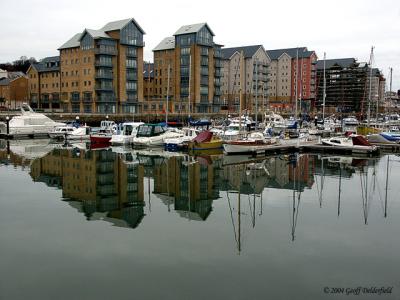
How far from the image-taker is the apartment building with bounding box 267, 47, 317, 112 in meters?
140

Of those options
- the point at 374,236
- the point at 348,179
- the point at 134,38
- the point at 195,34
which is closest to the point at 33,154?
the point at 348,179

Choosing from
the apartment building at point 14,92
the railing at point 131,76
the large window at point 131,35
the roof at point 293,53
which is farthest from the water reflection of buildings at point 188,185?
the roof at point 293,53

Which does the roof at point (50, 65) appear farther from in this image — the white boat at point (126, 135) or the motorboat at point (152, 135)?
the motorboat at point (152, 135)

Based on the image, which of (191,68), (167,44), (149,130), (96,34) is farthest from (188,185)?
(167,44)

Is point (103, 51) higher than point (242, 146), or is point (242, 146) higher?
point (103, 51)

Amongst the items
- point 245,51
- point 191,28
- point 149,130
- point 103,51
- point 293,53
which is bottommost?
point 149,130

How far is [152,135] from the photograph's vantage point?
50500 millimetres

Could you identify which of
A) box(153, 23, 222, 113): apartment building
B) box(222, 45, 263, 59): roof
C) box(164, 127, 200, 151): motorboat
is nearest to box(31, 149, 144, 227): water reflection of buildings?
box(164, 127, 200, 151): motorboat

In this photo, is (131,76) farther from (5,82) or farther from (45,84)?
(5,82)

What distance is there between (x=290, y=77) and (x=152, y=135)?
9981cm

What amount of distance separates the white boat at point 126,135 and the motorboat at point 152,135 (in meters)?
1.21

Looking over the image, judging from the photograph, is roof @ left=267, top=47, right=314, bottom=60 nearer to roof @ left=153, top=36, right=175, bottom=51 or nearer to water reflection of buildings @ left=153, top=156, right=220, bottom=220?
roof @ left=153, top=36, right=175, bottom=51

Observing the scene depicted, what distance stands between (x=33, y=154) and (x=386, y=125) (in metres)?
55.7

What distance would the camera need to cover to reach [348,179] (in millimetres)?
29844
